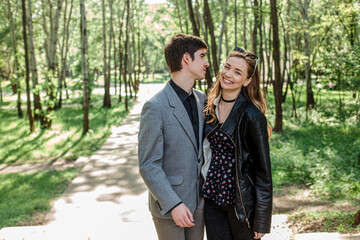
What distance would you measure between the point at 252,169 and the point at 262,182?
115 mm

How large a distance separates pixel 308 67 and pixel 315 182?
10.4 metres

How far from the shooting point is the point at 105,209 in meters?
5.79

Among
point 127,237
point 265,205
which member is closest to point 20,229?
point 127,237

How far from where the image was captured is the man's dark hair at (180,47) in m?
2.21

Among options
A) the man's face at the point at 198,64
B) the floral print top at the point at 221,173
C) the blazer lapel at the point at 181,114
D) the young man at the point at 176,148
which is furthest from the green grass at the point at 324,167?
the man's face at the point at 198,64

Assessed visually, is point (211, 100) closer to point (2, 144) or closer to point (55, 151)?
point (55, 151)

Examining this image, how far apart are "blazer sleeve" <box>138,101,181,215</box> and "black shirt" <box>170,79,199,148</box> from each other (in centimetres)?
23

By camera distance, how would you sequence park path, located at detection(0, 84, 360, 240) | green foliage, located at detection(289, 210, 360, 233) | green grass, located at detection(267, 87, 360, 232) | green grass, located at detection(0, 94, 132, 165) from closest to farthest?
green foliage, located at detection(289, 210, 360, 233), park path, located at detection(0, 84, 360, 240), green grass, located at detection(267, 87, 360, 232), green grass, located at detection(0, 94, 132, 165)

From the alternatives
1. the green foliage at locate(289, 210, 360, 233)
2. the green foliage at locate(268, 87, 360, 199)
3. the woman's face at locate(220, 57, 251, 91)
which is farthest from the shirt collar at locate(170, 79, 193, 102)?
the green foliage at locate(268, 87, 360, 199)

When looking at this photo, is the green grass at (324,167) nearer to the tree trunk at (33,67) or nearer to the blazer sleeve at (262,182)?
the blazer sleeve at (262,182)

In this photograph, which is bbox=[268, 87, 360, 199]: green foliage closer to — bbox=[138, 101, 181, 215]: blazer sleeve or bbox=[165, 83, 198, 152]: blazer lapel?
bbox=[165, 83, 198, 152]: blazer lapel

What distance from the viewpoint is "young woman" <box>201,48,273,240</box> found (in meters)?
2.10

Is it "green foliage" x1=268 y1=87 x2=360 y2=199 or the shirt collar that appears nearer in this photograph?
the shirt collar

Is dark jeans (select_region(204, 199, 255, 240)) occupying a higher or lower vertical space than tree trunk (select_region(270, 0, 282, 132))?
lower
